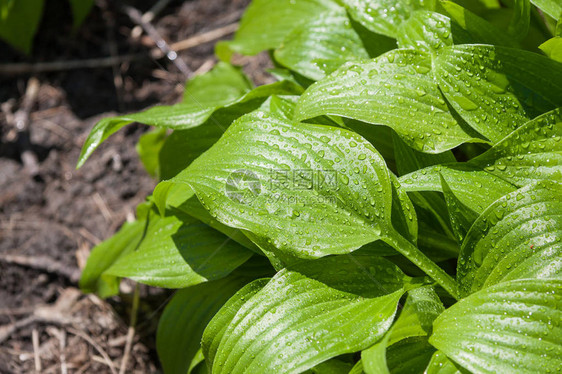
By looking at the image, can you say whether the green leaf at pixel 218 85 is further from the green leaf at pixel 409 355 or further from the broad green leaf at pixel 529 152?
the green leaf at pixel 409 355

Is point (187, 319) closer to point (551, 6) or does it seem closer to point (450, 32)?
point (450, 32)

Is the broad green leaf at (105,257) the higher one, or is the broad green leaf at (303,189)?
the broad green leaf at (303,189)

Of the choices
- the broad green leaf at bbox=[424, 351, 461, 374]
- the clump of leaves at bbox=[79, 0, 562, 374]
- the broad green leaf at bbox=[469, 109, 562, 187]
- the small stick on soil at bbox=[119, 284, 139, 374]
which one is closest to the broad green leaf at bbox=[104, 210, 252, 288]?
the clump of leaves at bbox=[79, 0, 562, 374]

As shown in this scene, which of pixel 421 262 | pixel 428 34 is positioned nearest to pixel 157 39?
pixel 428 34

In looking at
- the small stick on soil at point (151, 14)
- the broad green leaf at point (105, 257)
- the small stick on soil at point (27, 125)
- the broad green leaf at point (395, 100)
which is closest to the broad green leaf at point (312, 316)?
the broad green leaf at point (395, 100)

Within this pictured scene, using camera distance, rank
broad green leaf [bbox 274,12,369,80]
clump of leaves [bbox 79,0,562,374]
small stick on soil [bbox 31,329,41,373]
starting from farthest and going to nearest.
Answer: small stick on soil [bbox 31,329,41,373] → broad green leaf [bbox 274,12,369,80] → clump of leaves [bbox 79,0,562,374]

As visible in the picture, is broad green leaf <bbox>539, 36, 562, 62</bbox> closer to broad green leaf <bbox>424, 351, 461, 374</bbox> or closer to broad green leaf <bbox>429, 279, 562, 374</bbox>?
broad green leaf <bbox>429, 279, 562, 374</bbox>
